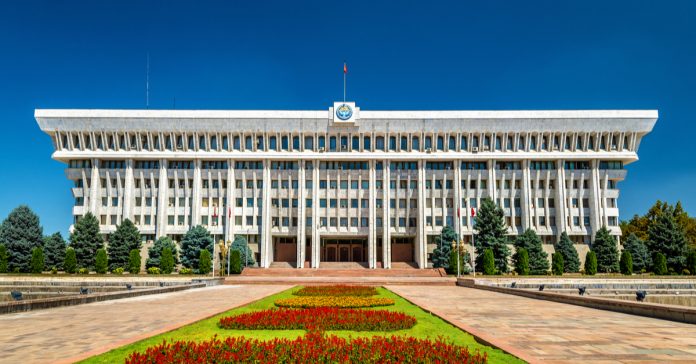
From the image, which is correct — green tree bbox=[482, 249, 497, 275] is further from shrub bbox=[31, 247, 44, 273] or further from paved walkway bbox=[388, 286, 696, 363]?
shrub bbox=[31, 247, 44, 273]

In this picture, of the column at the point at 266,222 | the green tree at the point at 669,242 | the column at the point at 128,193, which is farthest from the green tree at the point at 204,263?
the green tree at the point at 669,242

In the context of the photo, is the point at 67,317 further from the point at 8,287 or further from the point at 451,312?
the point at 8,287

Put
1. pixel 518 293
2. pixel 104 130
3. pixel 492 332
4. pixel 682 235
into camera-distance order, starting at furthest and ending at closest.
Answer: pixel 104 130, pixel 682 235, pixel 518 293, pixel 492 332

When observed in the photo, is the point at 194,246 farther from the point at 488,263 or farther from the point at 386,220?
the point at 488,263

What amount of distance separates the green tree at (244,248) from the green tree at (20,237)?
20.7m

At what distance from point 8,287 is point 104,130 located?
33.8 m

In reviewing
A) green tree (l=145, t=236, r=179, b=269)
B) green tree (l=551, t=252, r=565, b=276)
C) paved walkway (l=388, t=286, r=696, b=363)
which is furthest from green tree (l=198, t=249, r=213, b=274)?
paved walkway (l=388, t=286, r=696, b=363)

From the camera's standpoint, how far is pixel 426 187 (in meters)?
64.2

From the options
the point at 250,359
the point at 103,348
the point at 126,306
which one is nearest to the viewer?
the point at 250,359

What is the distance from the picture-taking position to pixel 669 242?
176 feet

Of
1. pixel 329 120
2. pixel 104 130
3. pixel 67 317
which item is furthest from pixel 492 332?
pixel 104 130

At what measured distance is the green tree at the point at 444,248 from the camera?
57156 millimetres

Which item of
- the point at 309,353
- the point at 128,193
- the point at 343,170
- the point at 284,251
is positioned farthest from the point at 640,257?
the point at 128,193

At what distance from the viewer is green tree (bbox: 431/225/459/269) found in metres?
57.2
